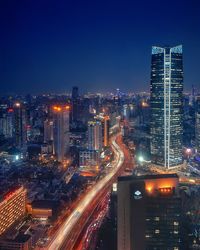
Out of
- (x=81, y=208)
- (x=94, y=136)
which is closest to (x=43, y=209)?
(x=81, y=208)

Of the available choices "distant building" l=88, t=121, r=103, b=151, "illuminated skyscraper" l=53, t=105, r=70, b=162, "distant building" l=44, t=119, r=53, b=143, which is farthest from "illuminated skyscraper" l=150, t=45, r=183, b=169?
"distant building" l=44, t=119, r=53, b=143

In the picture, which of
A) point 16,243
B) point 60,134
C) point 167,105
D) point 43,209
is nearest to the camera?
point 16,243

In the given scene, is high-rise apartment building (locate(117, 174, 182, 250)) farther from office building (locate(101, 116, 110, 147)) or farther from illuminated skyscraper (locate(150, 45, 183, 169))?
office building (locate(101, 116, 110, 147))

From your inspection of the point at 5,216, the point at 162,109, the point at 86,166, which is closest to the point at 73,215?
the point at 5,216

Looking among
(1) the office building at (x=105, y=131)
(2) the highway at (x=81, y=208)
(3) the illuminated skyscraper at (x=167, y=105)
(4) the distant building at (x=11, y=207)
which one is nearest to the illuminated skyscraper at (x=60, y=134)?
(1) the office building at (x=105, y=131)

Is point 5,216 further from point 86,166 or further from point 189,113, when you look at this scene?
point 189,113

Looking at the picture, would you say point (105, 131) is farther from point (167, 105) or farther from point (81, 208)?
point (81, 208)

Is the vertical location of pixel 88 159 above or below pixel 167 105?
below
